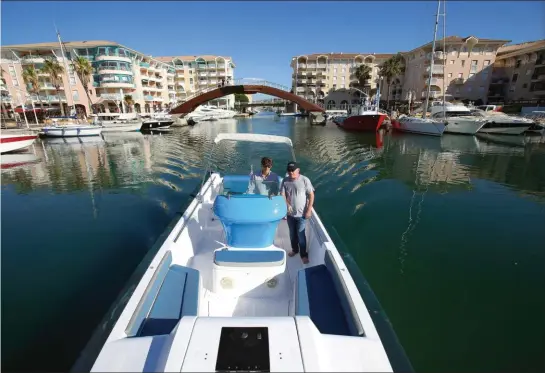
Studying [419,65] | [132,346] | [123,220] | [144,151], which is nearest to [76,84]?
[144,151]

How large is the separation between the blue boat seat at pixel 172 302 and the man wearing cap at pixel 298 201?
2.16 meters

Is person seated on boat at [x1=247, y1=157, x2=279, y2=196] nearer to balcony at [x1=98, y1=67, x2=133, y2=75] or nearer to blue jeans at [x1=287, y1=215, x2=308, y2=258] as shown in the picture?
blue jeans at [x1=287, y1=215, x2=308, y2=258]

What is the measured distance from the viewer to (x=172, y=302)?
11.3 ft

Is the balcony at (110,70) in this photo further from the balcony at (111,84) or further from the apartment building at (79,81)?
the balcony at (111,84)

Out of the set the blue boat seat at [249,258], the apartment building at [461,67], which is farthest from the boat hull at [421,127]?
the blue boat seat at [249,258]

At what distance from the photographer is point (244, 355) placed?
2.17m

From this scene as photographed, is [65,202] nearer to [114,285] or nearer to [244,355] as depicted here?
[114,285]

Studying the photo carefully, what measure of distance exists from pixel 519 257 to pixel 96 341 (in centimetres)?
956

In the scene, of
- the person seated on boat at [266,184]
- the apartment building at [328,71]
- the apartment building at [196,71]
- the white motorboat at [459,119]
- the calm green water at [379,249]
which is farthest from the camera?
the apartment building at [196,71]

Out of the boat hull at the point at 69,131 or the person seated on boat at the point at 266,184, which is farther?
the boat hull at the point at 69,131

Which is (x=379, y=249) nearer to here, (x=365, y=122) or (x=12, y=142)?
(x=12, y=142)

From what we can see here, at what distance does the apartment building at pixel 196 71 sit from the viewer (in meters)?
86.9

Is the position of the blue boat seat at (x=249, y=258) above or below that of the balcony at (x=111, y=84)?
below

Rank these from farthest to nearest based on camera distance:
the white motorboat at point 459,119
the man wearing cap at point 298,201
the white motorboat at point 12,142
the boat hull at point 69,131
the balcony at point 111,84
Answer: the balcony at point 111,84, the boat hull at point 69,131, the white motorboat at point 459,119, the white motorboat at point 12,142, the man wearing cap at point 298,201
